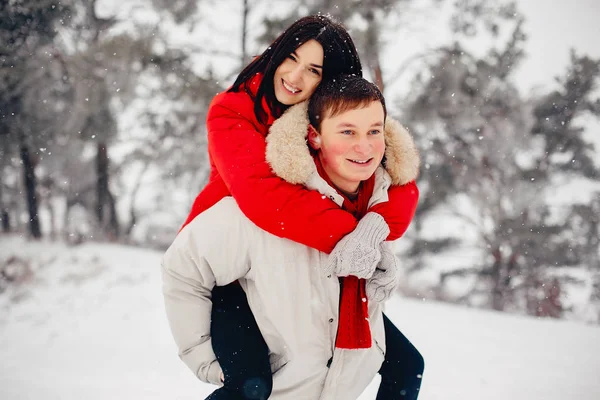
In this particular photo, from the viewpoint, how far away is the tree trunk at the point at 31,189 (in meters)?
9.83

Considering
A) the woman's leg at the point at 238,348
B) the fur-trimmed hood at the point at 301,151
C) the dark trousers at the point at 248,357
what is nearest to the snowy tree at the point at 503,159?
the fur-trimmed hood at the point at 301,151

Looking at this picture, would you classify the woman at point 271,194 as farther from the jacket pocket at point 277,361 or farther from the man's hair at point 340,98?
the man's hair at point 340,98

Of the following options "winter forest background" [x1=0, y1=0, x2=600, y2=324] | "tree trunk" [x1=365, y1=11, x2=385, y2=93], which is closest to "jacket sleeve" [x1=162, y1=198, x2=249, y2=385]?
"winter forest background" [x1=0, y1=0, x2=600, y2=324]

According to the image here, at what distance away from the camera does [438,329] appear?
448 cm

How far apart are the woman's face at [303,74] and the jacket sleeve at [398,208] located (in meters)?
0.54

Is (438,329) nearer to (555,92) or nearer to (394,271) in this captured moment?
(394,271)

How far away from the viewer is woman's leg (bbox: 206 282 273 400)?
1.37m

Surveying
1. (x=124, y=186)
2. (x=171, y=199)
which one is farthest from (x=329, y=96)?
(x=171, y=199)

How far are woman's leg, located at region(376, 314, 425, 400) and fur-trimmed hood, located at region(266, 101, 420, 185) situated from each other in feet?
2.21

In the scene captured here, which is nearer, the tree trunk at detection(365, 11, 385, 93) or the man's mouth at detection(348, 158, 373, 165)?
the man's mouth at detection(348, 158, 373, 165)

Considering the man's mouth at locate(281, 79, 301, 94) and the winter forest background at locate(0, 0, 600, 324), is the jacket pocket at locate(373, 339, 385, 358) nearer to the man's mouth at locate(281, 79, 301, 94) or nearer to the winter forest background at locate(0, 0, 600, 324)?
the man's mouth at locate(281, 79, 301, 94)

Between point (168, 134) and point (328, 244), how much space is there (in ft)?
31.2

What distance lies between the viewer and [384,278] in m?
1.41

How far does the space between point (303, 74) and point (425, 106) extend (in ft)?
22.1
